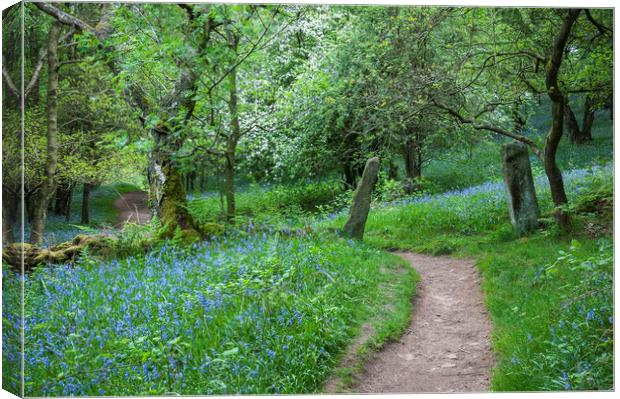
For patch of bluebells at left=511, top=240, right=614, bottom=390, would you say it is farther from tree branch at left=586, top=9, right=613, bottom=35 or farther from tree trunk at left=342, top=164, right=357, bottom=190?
tree trunk at left=342, top=164, right=357, bottom=190

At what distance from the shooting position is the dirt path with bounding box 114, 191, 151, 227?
6.63 meters

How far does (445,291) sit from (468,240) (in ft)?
2.61

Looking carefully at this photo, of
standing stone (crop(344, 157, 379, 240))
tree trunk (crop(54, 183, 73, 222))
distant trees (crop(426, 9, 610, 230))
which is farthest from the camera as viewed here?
standing stone (crop(344, 157, 379, 240))

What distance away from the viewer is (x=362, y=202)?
30.6 feet

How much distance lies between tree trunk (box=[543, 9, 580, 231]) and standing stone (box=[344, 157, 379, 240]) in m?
2.53

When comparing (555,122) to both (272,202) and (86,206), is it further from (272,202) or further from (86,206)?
(86,206)

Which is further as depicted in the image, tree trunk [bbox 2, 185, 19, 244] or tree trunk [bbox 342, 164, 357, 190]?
tree trunk [bbox 342, 164, 357, 190]

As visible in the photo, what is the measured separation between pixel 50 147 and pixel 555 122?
570 cm

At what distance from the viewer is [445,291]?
24.0 ft

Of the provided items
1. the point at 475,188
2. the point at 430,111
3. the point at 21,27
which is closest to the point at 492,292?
the point at 475,188

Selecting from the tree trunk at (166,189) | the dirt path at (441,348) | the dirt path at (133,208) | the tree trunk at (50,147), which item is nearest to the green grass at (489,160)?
the dirt path at (441,348)

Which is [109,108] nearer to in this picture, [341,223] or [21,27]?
[21,27]

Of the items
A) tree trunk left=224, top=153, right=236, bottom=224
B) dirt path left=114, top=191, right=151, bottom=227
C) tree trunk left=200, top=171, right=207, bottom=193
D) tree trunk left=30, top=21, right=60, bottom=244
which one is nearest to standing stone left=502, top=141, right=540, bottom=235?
tree trunk left=224, top=153, right=236, bottom=224

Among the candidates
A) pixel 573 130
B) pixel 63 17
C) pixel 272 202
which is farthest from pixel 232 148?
pixel 573 130
